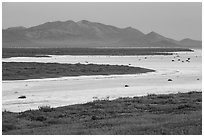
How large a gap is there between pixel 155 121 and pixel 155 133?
2.88 metres

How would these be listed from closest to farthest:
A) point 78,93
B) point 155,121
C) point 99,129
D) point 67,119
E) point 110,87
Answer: point 99,129 < point 155,121 < point 67,119 < point 78,93 < point 110,87

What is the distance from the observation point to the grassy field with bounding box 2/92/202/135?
14609mm

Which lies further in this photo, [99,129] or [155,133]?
[99,129]

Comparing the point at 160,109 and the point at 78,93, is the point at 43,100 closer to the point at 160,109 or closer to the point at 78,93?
the point at 78,93

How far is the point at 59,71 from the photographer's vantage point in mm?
48875

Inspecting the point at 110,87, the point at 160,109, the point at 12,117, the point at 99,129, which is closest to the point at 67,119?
the point at 12,117

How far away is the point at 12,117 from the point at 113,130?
5.59 metres

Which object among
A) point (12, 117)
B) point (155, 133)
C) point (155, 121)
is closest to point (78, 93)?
point (12, 117)

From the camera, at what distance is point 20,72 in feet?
149

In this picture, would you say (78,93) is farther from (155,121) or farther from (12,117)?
(155,121)

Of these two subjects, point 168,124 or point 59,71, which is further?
point 59,71

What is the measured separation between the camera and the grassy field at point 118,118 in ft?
47.9

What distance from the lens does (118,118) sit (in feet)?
59.1

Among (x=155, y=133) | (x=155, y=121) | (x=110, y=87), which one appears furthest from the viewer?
(x=110, y=87)
